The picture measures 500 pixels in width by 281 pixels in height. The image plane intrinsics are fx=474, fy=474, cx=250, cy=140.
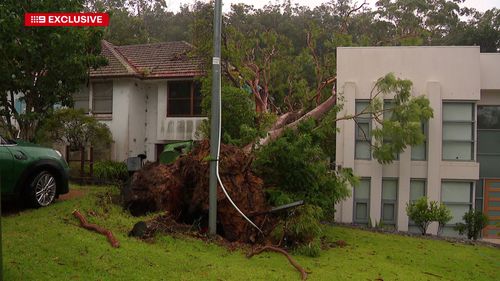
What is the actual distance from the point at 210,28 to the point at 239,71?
1831 millimetres

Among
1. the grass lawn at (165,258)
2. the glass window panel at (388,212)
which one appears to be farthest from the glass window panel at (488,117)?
the grass lawn at (165,258)

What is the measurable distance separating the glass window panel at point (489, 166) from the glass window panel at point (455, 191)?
97.7 inches

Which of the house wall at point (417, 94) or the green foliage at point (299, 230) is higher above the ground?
the house wall at point (417, 94)

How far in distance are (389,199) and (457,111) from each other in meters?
3.56

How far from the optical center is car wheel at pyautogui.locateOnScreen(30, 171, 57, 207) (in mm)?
8578

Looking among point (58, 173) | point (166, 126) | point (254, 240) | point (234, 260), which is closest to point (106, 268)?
point (234, 260)

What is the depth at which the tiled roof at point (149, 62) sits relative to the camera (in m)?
19.3

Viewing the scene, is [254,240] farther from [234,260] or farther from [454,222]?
[454,222]

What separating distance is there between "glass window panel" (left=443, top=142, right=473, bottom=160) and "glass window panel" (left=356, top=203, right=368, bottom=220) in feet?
9.82

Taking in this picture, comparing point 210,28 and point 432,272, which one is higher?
point 210,28

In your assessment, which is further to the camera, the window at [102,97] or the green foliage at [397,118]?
the window at [102,97]

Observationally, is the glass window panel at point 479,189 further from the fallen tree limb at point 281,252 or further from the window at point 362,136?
the fallen tree limb at point 281,252

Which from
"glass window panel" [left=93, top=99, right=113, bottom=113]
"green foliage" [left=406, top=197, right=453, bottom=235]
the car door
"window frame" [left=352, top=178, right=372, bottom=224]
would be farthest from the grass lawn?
"glass window panel" [left=93, top=99, right=113, bottom=113]

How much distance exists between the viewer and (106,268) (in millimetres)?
5770
